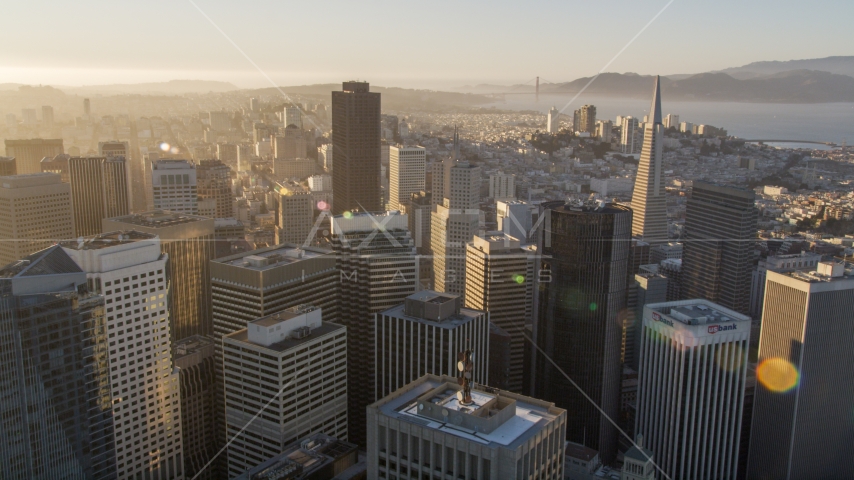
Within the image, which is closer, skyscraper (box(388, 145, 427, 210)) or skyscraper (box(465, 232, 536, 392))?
skyscraper (box(465, 232, 536, 392))

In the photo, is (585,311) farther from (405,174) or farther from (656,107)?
(405,174)

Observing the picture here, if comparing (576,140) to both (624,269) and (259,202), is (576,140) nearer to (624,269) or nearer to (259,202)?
(259,202)

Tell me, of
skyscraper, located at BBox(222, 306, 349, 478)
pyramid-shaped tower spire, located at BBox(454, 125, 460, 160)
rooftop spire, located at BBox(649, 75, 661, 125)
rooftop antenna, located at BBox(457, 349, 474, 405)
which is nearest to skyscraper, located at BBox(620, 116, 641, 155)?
rooftop spire, located at BBox(649, 75, 661, 125)

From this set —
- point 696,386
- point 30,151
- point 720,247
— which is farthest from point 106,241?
point 30,151

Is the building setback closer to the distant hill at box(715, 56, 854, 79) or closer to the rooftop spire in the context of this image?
the distant hill at box(715, 56, 854, 79)

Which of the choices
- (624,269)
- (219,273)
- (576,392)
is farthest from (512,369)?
(219,273)

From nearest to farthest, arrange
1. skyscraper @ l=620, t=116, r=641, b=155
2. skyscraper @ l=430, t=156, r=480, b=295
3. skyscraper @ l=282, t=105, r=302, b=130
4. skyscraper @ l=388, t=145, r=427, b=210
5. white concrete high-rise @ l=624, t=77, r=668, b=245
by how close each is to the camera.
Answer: skyscraper @ l=430, t=156, r=480, b=295 → white concrete high-rise @ l=624, t=77, r=668, b=245 → skyscraper @ l=388, t=145, r=427, b=210 → skyscraper @ l=620, t=116, r=641, b=155 → skyscraper @ l=282, t=105, r=302, b=130

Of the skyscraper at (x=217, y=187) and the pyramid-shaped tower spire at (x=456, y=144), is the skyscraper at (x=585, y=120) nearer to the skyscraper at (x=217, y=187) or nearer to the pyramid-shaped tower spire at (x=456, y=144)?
the pyramid-shaped tower spire at (x=456, y=144)

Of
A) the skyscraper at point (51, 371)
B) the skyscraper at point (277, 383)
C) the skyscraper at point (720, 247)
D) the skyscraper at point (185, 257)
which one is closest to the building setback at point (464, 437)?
the skyscraper at point (277, 383)
